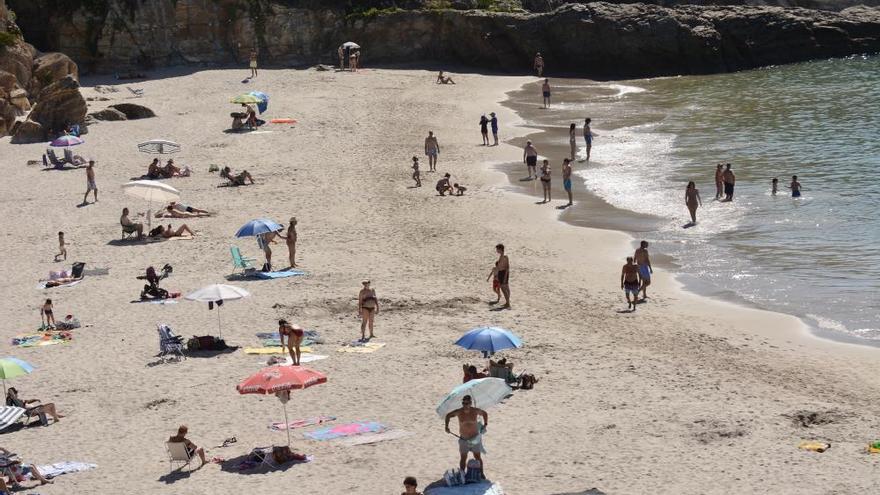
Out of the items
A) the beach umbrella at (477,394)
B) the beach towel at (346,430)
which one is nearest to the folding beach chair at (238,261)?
the beach towel at (346,430)

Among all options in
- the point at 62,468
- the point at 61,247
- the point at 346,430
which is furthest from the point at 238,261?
the point at 62,468

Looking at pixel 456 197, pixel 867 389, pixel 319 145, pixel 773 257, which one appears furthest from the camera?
pixel 319 145

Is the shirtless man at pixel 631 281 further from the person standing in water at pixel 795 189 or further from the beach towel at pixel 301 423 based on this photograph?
the person standing in water at pixel 795 189

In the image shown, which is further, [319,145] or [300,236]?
[319,145]

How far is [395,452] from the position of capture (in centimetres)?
1352

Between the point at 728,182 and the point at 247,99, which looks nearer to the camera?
the point at 728,182

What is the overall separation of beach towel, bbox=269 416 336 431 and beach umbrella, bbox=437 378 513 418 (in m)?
2.40

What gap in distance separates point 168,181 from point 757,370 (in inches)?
741

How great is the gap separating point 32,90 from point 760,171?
2456 cm

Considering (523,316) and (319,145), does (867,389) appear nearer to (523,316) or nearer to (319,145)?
(523,316)

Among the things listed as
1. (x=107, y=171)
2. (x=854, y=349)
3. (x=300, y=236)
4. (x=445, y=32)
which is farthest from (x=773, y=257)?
(x=445, y=32)

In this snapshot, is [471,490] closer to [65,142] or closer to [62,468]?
[62,468]

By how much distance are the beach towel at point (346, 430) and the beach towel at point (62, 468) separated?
2.45 metres

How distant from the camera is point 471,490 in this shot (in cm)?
1213
